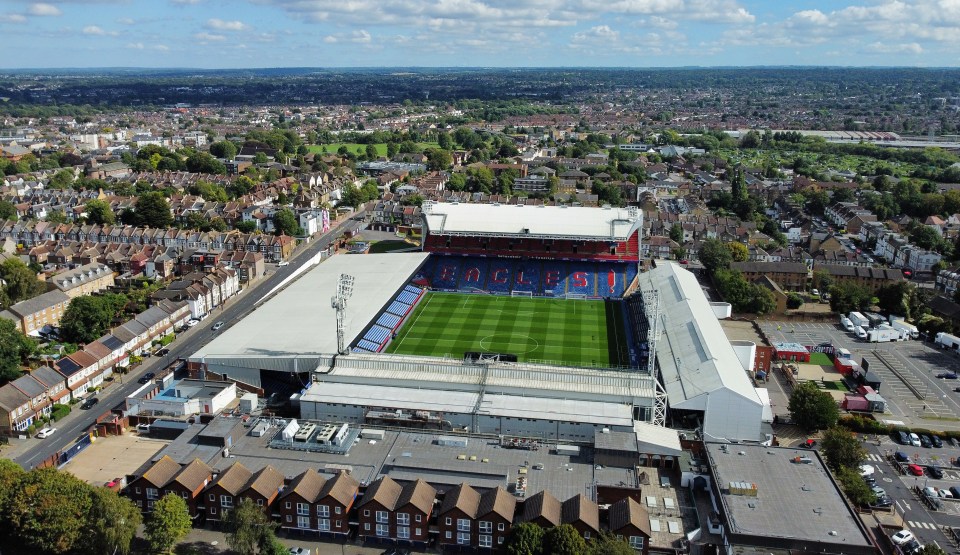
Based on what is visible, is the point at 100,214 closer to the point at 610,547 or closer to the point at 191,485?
the point at 191,485

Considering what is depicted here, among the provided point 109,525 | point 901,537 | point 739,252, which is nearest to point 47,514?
point 109,525

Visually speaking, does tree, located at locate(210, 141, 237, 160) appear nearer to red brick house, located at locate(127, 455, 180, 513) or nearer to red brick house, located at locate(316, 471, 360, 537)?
red brick house, located at locate(127, 455, 180, 513)

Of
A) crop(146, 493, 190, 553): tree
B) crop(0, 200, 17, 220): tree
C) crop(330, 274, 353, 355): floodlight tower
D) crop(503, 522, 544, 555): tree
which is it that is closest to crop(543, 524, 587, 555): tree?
crop(503, 522, 544, 555): tree

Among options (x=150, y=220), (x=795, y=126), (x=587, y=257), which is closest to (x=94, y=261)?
(x=150, y=220)

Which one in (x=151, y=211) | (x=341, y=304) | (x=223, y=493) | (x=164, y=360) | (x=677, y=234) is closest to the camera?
(x=223, y=493)

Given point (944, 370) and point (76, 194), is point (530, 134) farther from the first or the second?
point (944, 370)

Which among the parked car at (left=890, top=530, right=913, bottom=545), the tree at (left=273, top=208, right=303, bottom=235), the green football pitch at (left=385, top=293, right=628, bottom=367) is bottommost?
the parked car at (left=890, top=530, right=913, bottom=545)

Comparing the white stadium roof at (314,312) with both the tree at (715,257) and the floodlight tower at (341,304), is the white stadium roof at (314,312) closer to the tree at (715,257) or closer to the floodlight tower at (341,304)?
the floodlight tower at (341,304)
